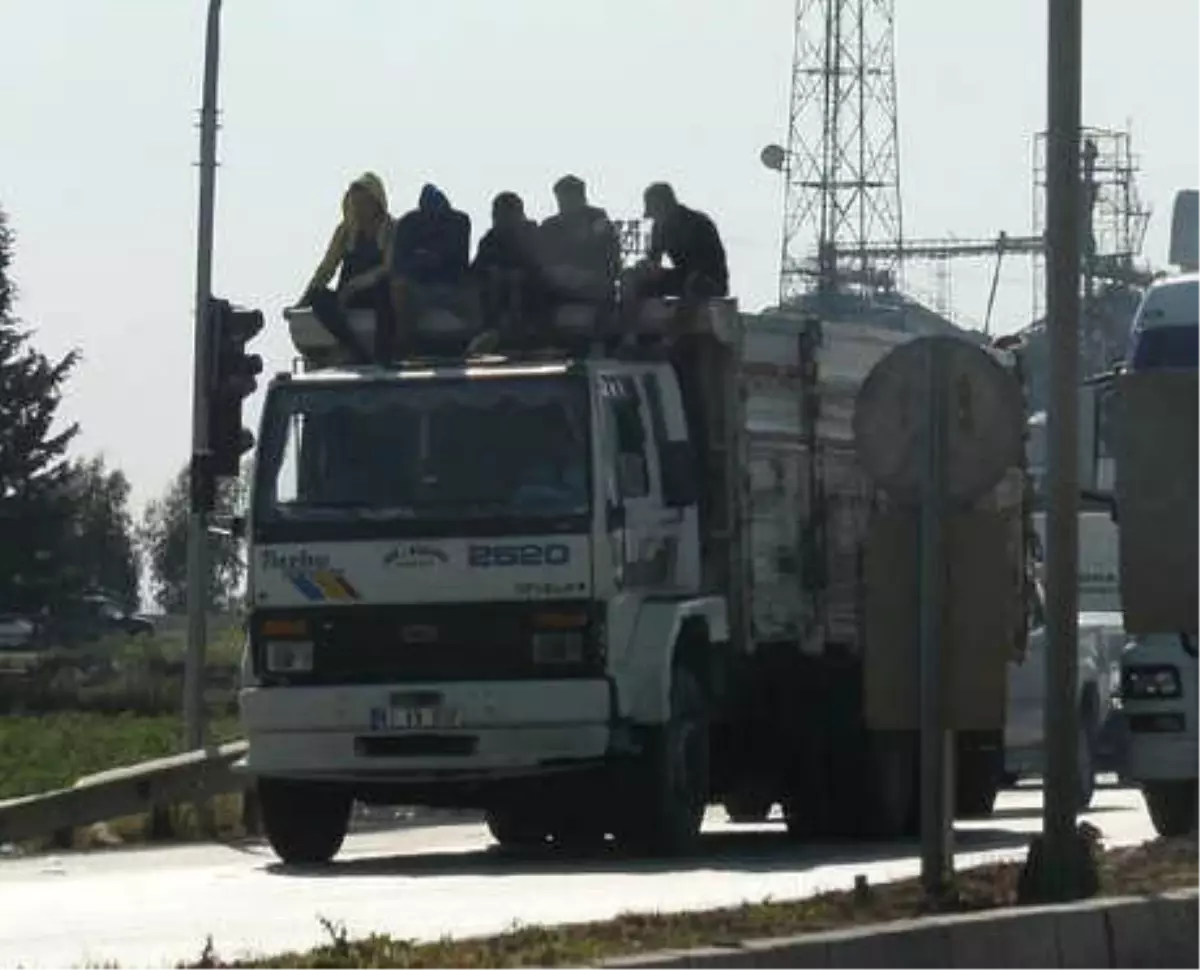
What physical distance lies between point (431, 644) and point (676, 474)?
1739 mm

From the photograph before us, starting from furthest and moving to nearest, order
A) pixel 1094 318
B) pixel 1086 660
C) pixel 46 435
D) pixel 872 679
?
1. pixel 46 435
2. pixel 1094 318
3. pixel 1086 660
4. pixel 872 679

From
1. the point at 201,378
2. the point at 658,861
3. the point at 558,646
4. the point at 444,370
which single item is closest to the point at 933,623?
the point at 558,646

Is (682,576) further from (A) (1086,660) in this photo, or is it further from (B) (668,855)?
(A) (1086,660)

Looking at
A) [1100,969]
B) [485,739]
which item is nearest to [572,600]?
[485,739]

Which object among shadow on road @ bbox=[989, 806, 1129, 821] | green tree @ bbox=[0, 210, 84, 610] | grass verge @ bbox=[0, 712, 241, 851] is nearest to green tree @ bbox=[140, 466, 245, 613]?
green tree @ bbox=[0, 210, 84, 610]

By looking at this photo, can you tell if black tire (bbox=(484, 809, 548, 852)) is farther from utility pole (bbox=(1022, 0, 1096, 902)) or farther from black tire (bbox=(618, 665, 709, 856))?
utility pole (bbox=(1022, 0, 1096, 902))

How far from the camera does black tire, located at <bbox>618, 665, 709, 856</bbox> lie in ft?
69.0

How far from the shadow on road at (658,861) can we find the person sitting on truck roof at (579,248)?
3359 millimetres

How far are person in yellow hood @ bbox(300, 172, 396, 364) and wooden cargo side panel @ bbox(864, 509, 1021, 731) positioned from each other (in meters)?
7.33

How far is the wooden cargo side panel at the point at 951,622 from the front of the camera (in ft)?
48.6

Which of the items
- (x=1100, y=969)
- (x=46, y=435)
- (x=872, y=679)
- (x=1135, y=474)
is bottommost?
(x=1100, y=969)

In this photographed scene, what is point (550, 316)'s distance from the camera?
22.0 meters

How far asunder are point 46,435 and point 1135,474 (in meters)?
89.9

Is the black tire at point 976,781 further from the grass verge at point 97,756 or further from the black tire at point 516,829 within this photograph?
the grass verge at point 97,756
